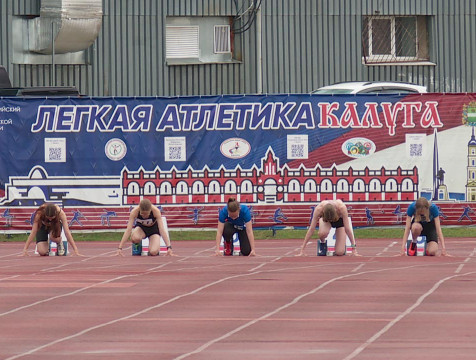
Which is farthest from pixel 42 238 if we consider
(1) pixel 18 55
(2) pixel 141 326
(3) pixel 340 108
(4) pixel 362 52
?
(4) pixel 362 52

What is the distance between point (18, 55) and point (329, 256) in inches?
641

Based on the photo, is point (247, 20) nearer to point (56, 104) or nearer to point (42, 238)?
point (56, 104)

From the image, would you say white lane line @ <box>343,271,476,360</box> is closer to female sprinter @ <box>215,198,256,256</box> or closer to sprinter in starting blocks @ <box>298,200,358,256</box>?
sprinter in starting blocks @ <box>298,200,358,256</box>

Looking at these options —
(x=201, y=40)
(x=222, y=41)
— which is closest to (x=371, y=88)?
(x=222, y=41)

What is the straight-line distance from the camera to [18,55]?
3678cm

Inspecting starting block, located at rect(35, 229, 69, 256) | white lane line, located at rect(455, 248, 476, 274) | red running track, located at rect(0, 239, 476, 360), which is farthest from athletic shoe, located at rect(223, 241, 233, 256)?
white lane line, located at rect(455, 248, 476, 274)

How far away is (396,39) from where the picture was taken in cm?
3884

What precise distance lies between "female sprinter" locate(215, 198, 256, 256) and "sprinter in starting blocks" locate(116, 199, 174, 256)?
0.94 m

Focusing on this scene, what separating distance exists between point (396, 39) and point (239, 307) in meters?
23.9

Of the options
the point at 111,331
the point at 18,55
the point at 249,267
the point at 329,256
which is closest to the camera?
the point at 111,331

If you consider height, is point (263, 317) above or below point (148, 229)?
below

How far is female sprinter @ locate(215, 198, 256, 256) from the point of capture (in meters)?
22.9

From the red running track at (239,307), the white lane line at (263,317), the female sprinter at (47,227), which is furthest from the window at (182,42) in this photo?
the white lane line at (263,317)

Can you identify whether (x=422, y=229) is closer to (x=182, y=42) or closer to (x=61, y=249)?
(x=61, y=249)
